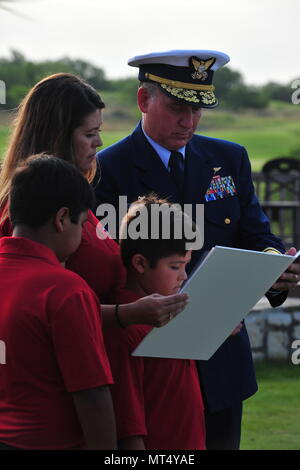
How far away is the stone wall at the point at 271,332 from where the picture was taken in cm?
699

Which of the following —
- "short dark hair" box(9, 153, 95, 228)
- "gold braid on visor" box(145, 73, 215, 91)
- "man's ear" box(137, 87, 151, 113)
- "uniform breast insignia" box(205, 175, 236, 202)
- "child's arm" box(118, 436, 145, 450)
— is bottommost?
"child's arm" box(118, 436, 145, 450)

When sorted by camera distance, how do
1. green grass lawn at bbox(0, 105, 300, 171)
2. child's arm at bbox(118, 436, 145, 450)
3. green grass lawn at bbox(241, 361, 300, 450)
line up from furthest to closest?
green grass lawn at bbox(0, 105, 300, 171), green grass lawn at bbox(241, 361, 300, 450), child's arm at bbox(118, 436, 145, 450)

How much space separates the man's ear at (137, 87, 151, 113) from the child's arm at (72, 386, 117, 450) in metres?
1.22

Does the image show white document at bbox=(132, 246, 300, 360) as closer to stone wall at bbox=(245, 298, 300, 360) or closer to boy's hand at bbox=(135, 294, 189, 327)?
boy's hand at bbox=(135, 294, 189, 327)

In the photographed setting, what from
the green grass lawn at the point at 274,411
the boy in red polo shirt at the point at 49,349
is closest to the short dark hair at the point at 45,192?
the boy in red polo shirt at the point at 49,349

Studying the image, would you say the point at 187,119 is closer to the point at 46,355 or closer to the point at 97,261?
the point at 97,261

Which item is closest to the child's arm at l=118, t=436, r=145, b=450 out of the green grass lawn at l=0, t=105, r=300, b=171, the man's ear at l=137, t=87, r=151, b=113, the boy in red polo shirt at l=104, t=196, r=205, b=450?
the boy in red polo shirt at l=104, t=196, r=205, b=450

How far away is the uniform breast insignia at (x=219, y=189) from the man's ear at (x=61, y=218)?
0.97 meters

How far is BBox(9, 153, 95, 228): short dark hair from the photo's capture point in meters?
2.38

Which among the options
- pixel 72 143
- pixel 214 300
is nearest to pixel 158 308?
pixel 214 300

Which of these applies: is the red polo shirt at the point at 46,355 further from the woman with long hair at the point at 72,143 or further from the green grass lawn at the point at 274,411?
the green grass lawn at the point at 274,411

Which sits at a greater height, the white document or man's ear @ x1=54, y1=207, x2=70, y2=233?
man's ear @ x1=54, y1=207, x2=70, y2=233

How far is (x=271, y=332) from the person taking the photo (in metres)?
7.04

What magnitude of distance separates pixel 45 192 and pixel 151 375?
1.87 feet
